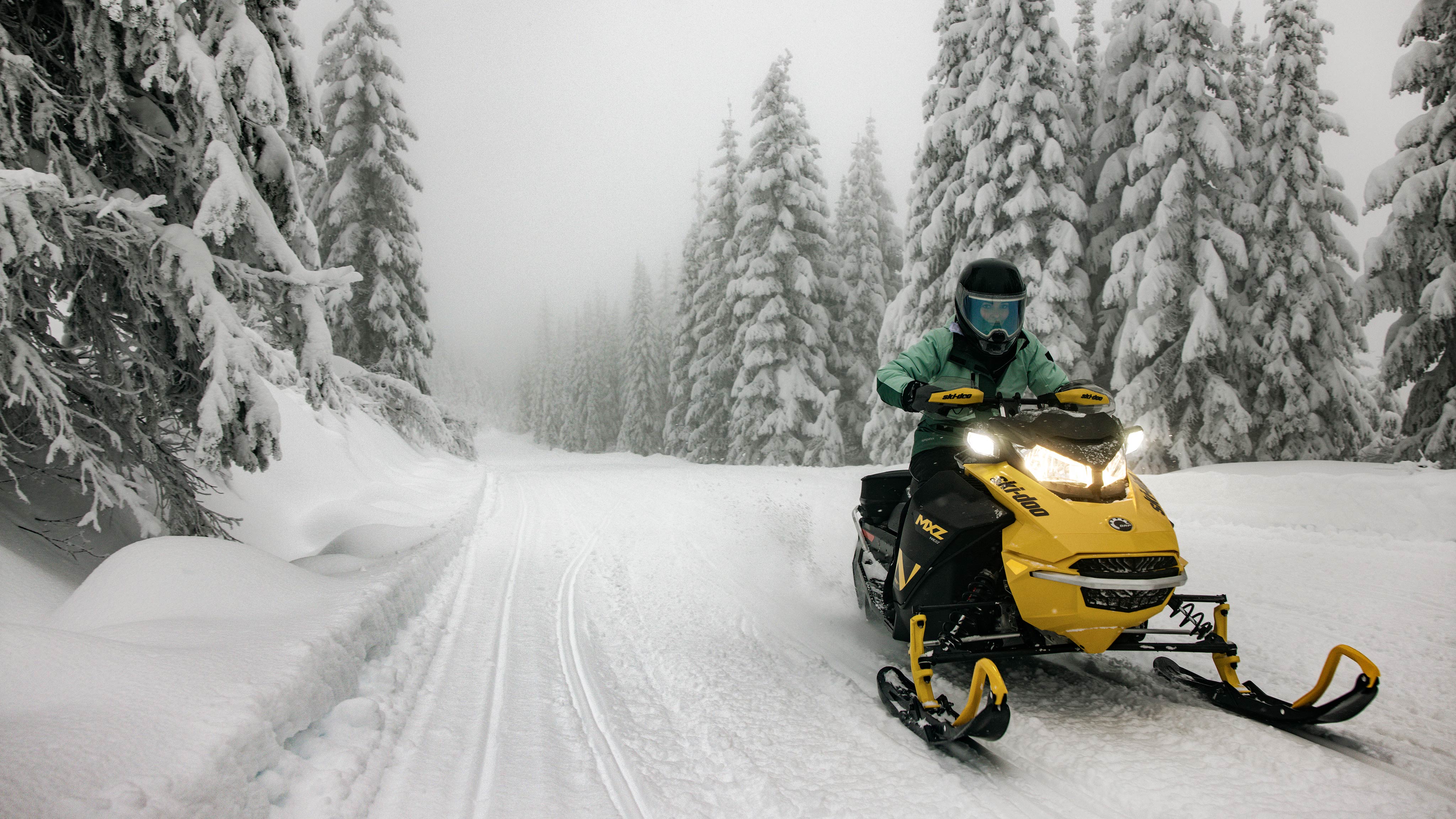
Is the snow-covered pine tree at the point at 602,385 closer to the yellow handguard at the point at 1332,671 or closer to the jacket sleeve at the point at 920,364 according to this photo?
the jacket sleeve at the point at 920,364

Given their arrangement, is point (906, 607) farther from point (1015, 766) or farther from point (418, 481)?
point (418, 481)

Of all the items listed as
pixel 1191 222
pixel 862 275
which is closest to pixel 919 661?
pixel 1191 222

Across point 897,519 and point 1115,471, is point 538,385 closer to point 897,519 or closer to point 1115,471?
point 897,519

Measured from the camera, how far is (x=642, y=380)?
45.1 m

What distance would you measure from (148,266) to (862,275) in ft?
82.0

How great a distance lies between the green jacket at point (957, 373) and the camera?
4.11 metres

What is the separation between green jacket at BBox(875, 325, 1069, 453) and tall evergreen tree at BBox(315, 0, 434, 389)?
18793mm

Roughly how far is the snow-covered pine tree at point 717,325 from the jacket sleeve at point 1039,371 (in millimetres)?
23021

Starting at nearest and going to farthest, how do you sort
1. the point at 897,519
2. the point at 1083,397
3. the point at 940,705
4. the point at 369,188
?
the point at 940,705 → the point at 1083,397 → the point at 897,519 → the point at 369,188

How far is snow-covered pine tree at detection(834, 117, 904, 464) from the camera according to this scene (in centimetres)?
2612

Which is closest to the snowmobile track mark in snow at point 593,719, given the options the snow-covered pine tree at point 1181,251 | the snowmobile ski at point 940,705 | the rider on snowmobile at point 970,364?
the snowmobile ski at point 940,705

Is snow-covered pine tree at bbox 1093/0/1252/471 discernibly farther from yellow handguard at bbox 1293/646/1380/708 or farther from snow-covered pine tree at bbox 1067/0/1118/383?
yellow handguard at bbox 1293/646/1380/708

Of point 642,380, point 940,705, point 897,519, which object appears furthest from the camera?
point 642,380

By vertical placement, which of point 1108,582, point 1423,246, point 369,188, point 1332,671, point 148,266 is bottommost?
point 1332,671
